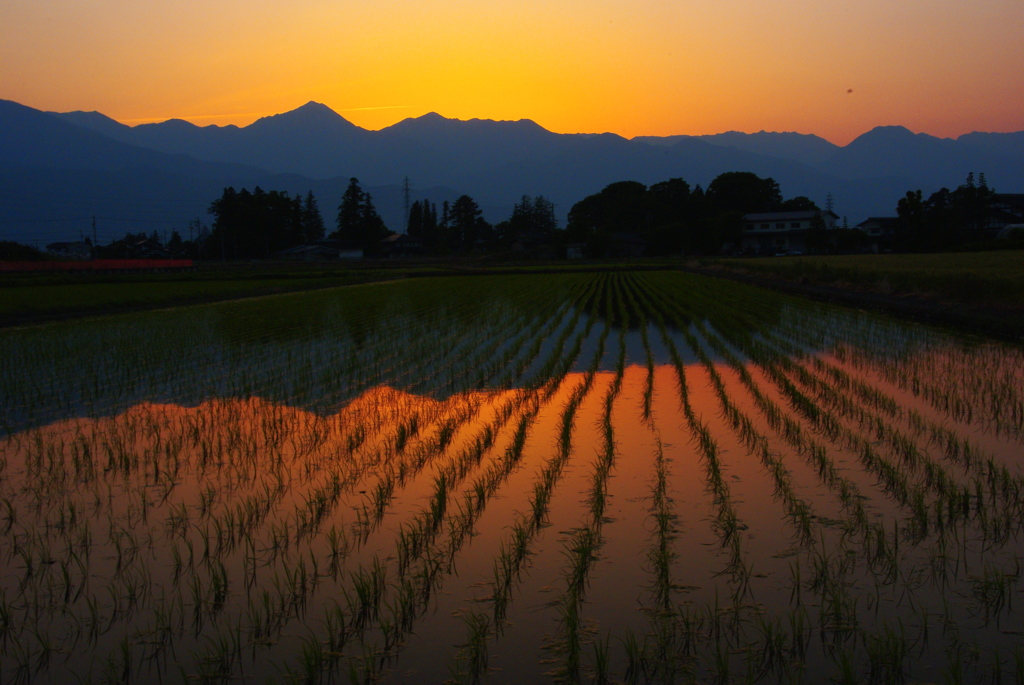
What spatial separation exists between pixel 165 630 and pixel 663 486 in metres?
2.83

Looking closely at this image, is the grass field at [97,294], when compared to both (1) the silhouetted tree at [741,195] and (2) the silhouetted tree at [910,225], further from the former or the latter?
(1) the silhouetted tree at [741,195]

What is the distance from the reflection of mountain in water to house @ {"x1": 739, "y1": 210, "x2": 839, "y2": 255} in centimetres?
4653

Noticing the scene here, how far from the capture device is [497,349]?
11352 millimetres

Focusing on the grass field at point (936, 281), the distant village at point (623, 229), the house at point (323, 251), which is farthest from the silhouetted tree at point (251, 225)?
the grass field at point (936, 281)

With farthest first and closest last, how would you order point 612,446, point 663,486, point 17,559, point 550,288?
point 550,288, point 612,446, point 663,486, point 17,559

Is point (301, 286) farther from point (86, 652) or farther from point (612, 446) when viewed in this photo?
point (86, 652)

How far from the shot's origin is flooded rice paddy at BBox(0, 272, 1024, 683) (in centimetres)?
266

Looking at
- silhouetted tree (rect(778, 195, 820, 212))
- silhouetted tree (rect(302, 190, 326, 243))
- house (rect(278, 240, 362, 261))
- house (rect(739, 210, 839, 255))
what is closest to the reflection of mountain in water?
house (rect(739, 210, 839, 255))

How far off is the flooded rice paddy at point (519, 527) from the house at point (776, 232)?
2310 inches

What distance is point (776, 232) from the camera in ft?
219

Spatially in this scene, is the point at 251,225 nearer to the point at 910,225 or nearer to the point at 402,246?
the point at 402,246

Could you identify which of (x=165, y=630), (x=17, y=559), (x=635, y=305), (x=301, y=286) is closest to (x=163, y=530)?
(x=17, y=559)

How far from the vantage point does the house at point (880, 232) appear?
6228 cm

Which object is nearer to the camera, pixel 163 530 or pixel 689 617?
pixel 689 617
